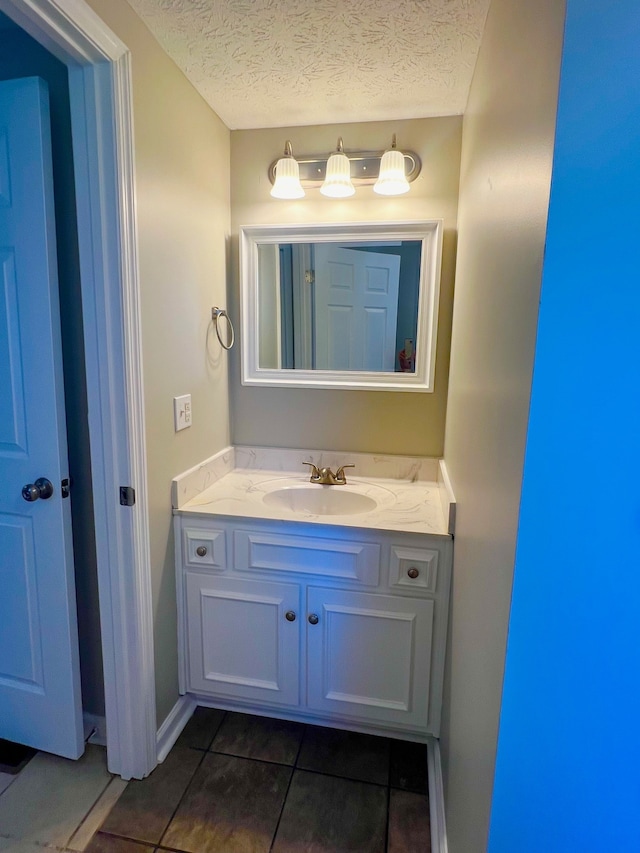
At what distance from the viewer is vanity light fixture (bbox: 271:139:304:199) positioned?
1733 millimetres

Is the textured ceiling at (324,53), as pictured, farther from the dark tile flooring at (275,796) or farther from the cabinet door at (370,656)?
the dark tile flooring at (275,796)

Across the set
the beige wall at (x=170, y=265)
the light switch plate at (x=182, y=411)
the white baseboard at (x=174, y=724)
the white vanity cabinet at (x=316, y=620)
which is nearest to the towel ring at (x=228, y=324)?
the beige wall at (x=170, y=265)

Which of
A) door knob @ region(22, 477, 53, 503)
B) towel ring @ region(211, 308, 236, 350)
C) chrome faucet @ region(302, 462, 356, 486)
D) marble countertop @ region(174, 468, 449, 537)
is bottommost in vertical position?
marble countertop @ region(174, 468, 449, 537)

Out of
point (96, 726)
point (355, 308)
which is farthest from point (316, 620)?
point (355, 308)

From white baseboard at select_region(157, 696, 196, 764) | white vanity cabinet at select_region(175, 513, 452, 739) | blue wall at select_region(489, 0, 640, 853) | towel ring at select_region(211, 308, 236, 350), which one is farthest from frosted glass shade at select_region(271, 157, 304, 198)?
white baseboard at select_region(157, 696, 196, 764)

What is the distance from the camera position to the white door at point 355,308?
6.00 feet

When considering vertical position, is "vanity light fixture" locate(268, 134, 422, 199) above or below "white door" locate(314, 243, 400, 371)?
above

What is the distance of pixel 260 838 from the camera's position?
126 cm

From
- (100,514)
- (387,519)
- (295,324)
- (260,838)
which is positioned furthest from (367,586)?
Result: (295,324)

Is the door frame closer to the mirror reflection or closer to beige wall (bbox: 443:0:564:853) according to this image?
the mirror reflection

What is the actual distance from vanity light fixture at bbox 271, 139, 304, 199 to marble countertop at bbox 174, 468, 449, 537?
1.14 m

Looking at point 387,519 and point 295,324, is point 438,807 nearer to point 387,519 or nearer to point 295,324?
point 387,519

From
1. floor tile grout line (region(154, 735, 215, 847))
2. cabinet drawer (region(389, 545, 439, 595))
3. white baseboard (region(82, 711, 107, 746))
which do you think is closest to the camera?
floor tile grout line (region(154, 735, 215, 847))

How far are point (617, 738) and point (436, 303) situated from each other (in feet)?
4.83
